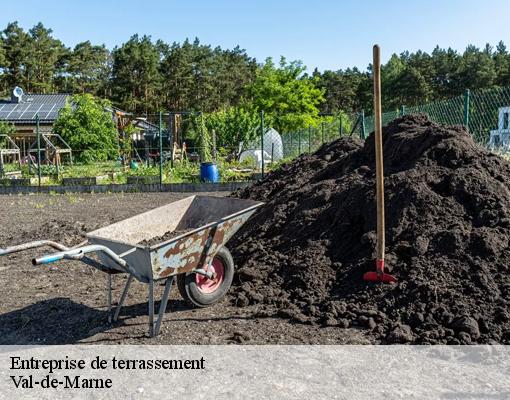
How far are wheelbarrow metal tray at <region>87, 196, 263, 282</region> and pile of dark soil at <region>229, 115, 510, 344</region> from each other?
564 mm

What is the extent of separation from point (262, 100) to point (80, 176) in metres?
27.9

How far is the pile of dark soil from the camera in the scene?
3.80m

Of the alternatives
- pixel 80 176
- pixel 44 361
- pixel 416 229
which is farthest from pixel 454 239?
pixel 80 176

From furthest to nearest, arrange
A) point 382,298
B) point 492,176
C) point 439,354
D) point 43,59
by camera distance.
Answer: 1. point 43,59
2. point 492,176
3. point 382,298
4. point 439,354

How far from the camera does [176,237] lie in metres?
3.60

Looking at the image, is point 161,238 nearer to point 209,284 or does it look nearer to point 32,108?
point 209,284

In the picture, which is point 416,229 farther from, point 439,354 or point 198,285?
point 198,285

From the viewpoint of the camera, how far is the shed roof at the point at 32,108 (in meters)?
35.4

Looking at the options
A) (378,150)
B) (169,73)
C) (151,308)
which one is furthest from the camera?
(169,73)

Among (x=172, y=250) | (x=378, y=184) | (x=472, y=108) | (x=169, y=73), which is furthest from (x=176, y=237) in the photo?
(x=169, y=73)

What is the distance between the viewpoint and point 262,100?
140ft

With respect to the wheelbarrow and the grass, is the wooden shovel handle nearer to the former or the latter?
the wheelbarrow

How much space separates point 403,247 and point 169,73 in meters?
59.5

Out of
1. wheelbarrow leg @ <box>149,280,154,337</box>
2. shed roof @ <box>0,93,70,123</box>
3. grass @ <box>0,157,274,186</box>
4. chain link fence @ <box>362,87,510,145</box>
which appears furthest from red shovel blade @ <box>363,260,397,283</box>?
shed roof @ <box>0,93,70,123</box>
